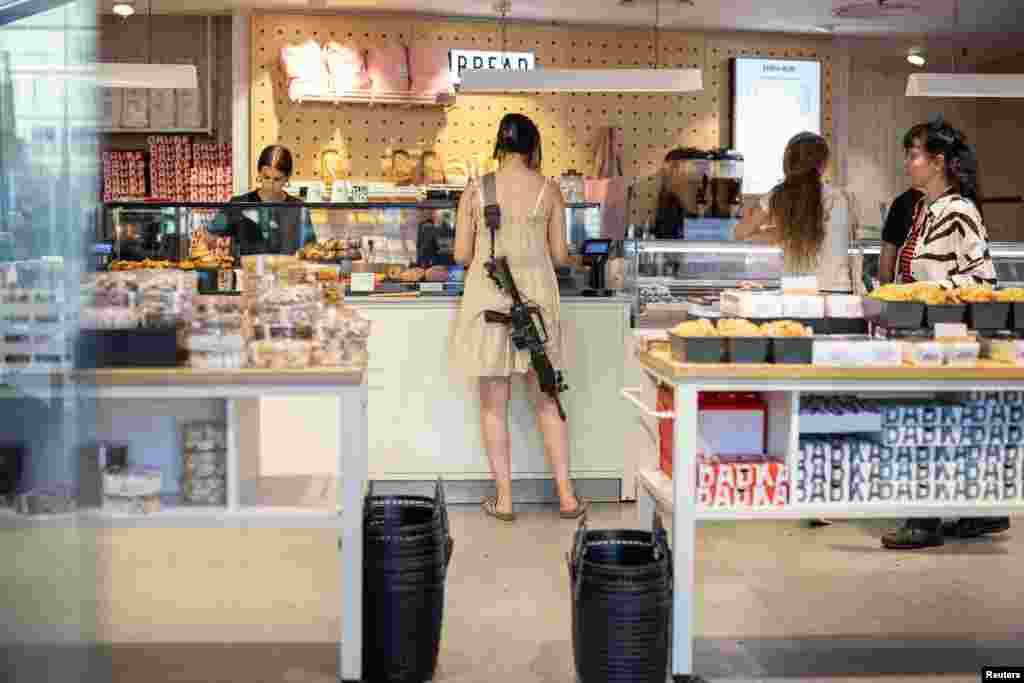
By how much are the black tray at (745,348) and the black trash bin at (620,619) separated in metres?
0.60

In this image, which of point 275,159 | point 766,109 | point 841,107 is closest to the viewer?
point 275,159

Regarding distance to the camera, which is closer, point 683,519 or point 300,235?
point 683,519

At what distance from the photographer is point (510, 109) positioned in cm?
985

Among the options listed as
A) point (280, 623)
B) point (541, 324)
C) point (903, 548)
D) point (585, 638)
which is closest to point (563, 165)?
point (541, 324)

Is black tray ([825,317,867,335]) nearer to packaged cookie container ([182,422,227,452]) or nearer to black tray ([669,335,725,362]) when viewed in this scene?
black tray ([669,335,725,362])

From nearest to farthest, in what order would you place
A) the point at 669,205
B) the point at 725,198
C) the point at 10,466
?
the point at 10,466
the point at 725,198
the point at 669,205

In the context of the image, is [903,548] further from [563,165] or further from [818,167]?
[563,165]

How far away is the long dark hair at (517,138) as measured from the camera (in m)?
5.60

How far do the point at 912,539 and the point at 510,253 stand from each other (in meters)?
2.06

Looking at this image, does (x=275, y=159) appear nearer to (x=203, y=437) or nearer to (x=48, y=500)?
(x=203, y=437)

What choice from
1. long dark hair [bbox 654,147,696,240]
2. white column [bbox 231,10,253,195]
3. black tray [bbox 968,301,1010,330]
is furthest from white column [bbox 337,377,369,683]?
white column [bbox 231,10,253,195]

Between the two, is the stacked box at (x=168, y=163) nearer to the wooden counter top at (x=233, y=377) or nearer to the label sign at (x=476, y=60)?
the label sign at (x=476, y=60)

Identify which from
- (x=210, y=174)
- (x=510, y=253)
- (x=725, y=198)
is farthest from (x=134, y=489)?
(x=210, y=174)

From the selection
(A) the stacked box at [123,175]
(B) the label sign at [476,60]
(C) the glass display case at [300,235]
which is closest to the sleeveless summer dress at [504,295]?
(C) the glass display case at [300,235]
